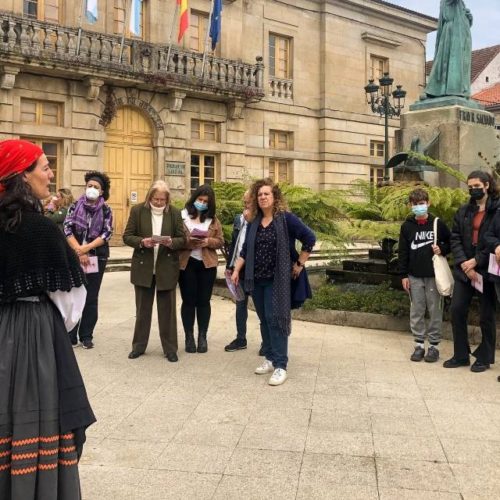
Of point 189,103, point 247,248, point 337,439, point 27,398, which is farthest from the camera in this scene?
point 189,103

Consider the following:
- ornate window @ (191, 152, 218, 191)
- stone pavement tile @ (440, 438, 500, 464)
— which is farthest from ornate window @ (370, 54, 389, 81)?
stone pavement tile @ (440, 438, 500, 464)

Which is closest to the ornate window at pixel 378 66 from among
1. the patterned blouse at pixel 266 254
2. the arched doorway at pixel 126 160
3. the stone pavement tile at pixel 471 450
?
the arched doorway at pixel 126 160

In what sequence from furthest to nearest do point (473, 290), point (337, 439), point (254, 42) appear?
1. point (254, 42)
2. point (473, 290)
3. point (337, 439)

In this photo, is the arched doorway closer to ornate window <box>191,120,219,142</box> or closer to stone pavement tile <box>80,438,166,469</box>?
ornate window <box>191,120,219,142</box>

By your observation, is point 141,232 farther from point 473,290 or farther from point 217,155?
point 217,155

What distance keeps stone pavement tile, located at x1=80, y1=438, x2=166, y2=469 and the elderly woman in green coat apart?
2.35 m

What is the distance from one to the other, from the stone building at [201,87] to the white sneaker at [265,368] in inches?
582

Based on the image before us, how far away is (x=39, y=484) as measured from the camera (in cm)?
250

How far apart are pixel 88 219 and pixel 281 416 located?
347 cm

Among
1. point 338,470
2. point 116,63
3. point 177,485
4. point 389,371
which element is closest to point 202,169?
point 116,63

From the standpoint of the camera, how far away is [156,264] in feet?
20.9

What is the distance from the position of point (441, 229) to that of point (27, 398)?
16.3 feet

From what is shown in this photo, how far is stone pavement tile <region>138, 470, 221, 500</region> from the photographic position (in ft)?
10.4

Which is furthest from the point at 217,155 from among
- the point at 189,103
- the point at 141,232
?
the point at 141,232
